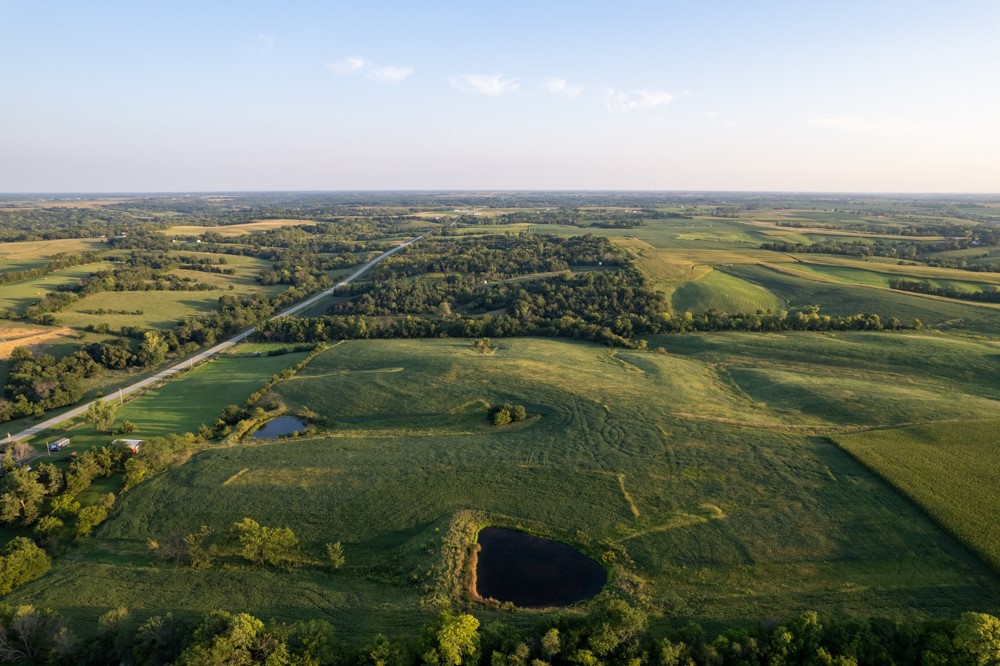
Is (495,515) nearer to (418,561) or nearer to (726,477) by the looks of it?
(418,561)

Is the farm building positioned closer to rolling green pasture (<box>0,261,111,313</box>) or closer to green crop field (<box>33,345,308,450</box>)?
green crop field (<box>33,345,308,450</box>)

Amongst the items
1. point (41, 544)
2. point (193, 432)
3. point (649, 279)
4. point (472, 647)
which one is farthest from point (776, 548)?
point (649, 279)

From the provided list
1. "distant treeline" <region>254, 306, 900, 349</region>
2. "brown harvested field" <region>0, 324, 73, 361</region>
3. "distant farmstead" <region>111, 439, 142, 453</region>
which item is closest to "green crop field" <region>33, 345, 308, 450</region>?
"distant farmstead" <region>111, 439, 142, 453</region>

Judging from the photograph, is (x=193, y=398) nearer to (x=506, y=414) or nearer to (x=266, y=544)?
(x=266, y=544)

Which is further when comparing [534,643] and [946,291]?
[946,291]

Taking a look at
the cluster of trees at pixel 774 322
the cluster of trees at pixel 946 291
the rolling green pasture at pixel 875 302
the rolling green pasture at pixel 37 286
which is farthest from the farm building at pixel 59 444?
the cluster of trees at pixel 946 291

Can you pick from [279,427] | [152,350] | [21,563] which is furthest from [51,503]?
[152,350]
